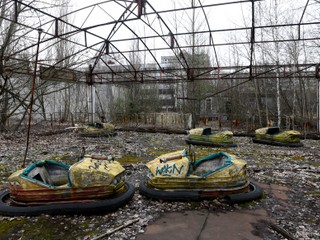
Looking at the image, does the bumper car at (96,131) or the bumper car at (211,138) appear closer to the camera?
the bumper car at (211,138)

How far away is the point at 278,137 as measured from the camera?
9.84 metres

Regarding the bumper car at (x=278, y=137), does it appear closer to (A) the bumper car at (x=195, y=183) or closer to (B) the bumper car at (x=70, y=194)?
(A) the bumper car at (x=195, y=183)

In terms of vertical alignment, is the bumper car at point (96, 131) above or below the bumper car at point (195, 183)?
above

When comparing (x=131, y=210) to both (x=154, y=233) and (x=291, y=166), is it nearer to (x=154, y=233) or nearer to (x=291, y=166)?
(x=154, y=233)

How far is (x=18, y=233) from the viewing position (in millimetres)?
3084

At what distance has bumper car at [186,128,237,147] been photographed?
31.1 ft

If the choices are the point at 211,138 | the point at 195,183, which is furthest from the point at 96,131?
the point at 195,183

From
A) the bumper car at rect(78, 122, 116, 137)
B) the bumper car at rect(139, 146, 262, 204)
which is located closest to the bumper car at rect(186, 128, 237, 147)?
the bumper car at rect(78, 122, 116, 137)

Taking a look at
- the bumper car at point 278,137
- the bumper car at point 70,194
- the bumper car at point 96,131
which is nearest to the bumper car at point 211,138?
the bumper car at point 278,137

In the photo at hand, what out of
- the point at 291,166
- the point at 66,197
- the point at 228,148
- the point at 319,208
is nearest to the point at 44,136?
the point at 228,148

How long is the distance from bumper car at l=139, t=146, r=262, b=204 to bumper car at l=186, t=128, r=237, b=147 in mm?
5377

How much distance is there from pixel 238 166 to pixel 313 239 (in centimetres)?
133

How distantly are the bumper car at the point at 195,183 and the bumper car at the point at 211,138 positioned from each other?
538cm

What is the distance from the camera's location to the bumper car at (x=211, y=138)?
948 centimetres
